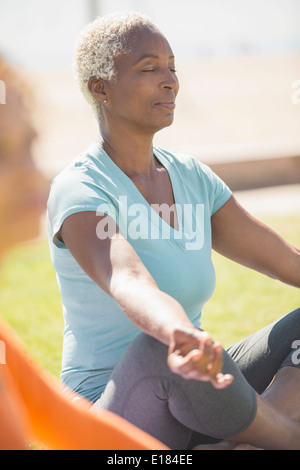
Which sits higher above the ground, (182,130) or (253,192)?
(253,192)

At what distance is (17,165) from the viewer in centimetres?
137

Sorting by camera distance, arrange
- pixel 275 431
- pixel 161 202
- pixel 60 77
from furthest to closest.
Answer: pixel 60 77 → pixel 161 202 → pixel 275 431

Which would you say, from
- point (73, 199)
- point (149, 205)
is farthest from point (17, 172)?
point (149, 205)

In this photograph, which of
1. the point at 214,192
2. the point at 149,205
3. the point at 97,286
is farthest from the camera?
the point at 214,192

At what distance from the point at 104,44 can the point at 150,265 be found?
880mm

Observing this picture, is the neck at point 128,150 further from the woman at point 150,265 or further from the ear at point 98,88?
the ear at point 98,88

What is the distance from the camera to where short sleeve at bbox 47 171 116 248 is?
2064mm

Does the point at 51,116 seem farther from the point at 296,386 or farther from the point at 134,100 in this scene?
the point at 296,386

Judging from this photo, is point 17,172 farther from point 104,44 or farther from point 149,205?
point 104,44

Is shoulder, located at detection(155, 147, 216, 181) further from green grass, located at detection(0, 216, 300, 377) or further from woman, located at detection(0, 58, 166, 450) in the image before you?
green grass, located at detection(0, 216, 300, 377)

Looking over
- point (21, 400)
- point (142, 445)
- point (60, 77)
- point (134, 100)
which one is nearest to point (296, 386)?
point (142, 445)

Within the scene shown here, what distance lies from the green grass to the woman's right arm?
1736mm
